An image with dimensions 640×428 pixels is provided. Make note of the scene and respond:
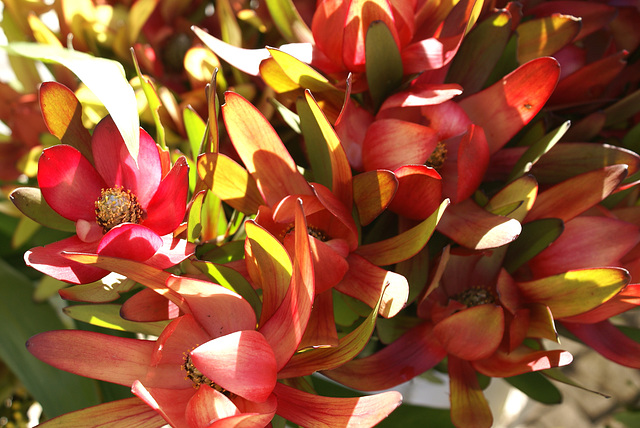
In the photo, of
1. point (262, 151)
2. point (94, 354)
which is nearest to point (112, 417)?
point (94, 354)

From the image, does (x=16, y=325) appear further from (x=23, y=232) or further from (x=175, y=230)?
(x=175, y=230)

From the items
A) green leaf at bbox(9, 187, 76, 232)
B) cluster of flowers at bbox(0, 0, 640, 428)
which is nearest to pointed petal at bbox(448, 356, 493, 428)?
cluster of flowers at bbox(0, 0, 640, 428)

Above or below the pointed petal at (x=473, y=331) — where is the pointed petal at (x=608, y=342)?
below

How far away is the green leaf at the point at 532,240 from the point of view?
0.88 feet

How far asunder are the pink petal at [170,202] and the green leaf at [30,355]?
19 cm

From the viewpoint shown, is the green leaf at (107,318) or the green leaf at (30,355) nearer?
the green leaf at (107,318)

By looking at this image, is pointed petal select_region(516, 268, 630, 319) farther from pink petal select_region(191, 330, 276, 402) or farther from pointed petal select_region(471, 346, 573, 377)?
pink petal select_region(191, 330, 276, 402)

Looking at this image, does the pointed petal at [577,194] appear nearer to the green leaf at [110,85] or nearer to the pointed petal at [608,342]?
the pointed petal at [608,342]

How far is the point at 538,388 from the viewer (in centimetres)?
33

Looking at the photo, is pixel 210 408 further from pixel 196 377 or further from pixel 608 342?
pixel 608 342

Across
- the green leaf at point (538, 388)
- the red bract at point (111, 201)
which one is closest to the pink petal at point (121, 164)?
the red bract at point (111, 201)

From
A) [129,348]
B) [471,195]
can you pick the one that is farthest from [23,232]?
[471,195]

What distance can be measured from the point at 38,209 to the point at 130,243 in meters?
0.07

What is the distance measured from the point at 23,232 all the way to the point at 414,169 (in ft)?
0.93
